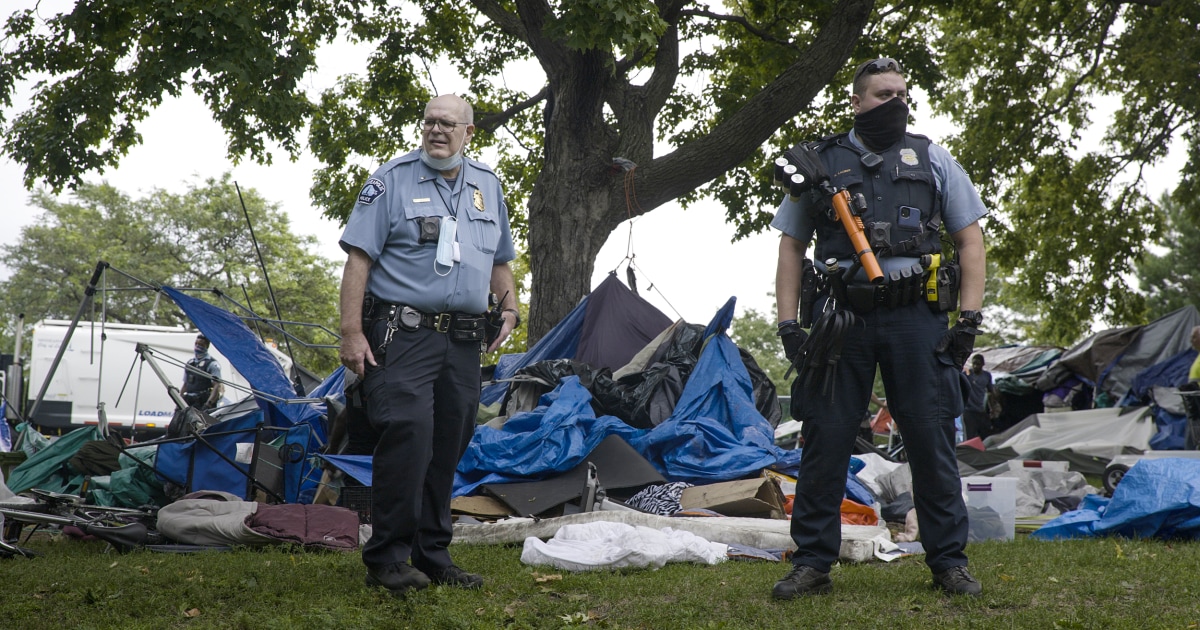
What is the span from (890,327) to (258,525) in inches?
130

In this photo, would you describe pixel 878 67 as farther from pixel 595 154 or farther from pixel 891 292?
pixel 595 154

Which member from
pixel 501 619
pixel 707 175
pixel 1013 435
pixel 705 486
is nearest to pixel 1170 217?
pixel 1013 435

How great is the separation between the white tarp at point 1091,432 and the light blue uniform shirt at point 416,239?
8633 mm

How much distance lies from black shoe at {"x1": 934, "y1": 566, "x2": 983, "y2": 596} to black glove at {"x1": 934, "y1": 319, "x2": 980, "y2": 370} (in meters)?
0.70

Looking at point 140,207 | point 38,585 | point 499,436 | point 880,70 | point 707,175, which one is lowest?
point 38,585

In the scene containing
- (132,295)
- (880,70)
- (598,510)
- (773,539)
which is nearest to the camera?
(880,70)

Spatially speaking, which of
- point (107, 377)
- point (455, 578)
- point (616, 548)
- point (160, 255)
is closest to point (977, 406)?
point (616, 548)

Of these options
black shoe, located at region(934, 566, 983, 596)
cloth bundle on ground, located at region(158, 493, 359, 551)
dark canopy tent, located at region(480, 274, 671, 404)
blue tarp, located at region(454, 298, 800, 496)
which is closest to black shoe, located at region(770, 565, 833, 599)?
black shoe, located at region(934, 566, 983, 596)

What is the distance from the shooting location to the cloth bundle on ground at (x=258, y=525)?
194 inches

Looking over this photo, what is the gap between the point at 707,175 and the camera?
34.9 feet

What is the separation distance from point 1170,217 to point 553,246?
1370 inches

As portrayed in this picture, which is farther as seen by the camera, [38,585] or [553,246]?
[553,246]

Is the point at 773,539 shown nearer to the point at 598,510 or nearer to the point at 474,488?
the point at 598,510

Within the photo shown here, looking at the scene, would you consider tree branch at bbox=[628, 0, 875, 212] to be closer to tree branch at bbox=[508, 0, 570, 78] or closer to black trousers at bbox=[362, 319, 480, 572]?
tree branch at bbox=[508, 0, 570, 78]
